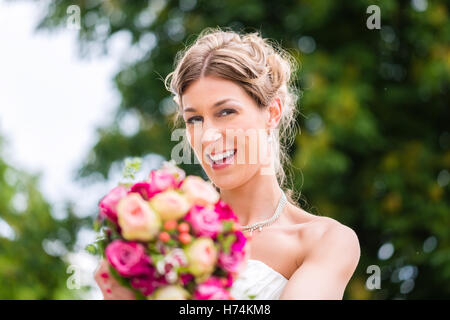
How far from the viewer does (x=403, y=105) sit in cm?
980

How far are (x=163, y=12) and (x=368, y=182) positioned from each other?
3909mm

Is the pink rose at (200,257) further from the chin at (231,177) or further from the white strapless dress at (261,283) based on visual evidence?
the chin at (231,177)

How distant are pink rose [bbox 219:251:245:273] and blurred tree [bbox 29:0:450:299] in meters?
5.87

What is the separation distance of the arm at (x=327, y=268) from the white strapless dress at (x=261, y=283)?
0.16 metres

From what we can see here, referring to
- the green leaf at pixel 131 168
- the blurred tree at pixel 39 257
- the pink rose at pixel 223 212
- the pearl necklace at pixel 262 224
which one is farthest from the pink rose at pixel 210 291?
the blurred tree at pixel 39 257

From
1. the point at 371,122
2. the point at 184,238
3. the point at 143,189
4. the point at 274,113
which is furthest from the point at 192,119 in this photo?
the point at 371,122

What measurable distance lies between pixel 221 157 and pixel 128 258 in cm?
98

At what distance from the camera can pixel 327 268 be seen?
2879 millimetres

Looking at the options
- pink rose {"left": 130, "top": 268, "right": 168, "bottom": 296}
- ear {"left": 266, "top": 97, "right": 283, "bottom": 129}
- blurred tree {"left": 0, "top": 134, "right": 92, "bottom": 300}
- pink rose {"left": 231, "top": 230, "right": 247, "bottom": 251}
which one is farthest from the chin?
blurred tree {"left": 0, "top": 134, "right": 92, "bottom": 300}

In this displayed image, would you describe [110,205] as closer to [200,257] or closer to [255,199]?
[200,257]

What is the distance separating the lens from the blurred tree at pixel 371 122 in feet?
29.1

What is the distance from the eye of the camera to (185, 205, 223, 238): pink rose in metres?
2.44
